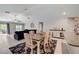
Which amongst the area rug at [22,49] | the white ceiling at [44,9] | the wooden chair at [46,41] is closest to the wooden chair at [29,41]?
the area rug at [22,49]

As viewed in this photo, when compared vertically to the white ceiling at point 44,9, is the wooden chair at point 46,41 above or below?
below

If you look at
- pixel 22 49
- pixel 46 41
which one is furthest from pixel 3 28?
pixel 46 41

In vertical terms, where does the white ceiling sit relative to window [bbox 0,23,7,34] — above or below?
above

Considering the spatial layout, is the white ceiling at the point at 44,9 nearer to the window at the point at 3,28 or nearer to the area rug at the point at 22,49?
the window at the point at 3,28

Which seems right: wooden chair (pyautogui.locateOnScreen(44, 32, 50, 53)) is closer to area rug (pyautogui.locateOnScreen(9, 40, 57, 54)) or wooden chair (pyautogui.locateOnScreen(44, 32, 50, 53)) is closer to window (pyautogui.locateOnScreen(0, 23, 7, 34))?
area rug (pyautogui.locateOnScreen(9, 40, 57, 54))

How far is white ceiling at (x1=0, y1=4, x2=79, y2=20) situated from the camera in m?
1.87

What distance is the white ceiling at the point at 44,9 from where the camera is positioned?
73.4 inches

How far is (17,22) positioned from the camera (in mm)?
1959

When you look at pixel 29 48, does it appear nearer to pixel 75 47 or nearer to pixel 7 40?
pixel 7 40

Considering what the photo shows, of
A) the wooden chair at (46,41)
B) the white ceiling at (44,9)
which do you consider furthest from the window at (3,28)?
the wooden chair at (46,41)

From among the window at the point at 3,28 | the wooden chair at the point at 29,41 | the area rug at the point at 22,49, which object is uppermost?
the window at the point at 3,28

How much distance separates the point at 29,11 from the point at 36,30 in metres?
0.38

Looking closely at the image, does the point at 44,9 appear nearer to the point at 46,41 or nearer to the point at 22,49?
the point at 46,41

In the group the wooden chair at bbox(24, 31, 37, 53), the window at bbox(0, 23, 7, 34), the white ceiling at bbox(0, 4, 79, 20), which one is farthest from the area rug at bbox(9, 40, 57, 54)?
the white ceiling at bbox(0, 4, 79, 20)
